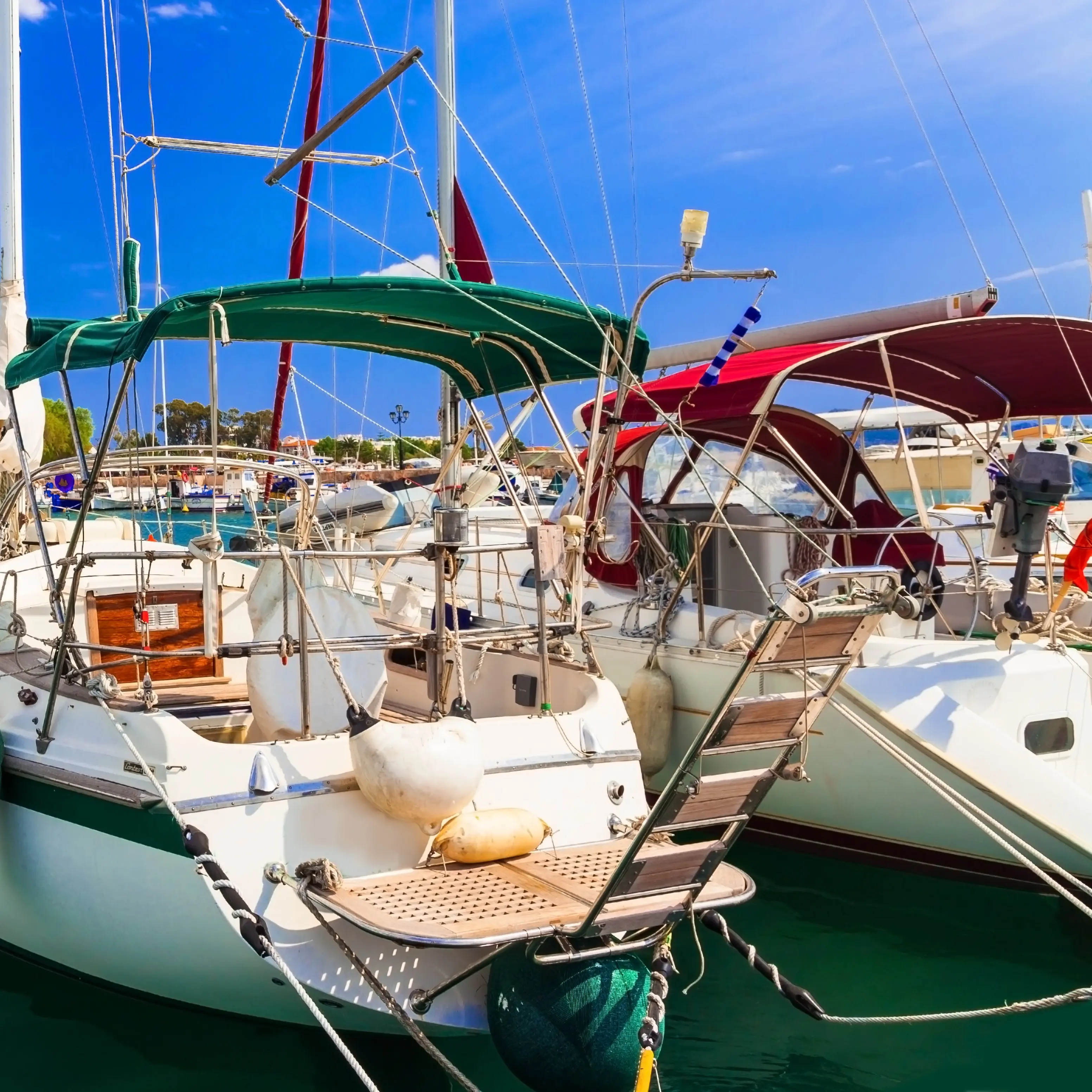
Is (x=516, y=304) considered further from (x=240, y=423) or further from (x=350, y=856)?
(x=240, y=423)

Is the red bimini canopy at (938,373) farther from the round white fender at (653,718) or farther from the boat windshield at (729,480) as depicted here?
the round white fender at (653,718)

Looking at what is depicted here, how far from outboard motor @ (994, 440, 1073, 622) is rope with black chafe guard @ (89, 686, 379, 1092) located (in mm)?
4687

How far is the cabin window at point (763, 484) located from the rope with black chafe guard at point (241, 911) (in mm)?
5831

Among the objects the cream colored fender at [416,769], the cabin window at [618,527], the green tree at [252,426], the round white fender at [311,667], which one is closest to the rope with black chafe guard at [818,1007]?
the cream colored fender at [416,769]

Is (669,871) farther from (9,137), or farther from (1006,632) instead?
(9,137)

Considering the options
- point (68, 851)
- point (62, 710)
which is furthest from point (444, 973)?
point (62, 710)

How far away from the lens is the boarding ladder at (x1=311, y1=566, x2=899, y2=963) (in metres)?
3.44

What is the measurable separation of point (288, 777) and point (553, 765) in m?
1.20

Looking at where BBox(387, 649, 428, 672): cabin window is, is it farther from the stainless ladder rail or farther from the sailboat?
the stainless ladder rail

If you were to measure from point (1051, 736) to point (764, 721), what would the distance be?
Result: 4.25 metres

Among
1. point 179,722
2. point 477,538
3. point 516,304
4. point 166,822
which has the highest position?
point 516,304

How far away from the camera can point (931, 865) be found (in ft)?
22.1

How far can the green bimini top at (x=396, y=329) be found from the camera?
4.82 m

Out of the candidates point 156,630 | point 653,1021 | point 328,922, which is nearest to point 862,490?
point 156,630
